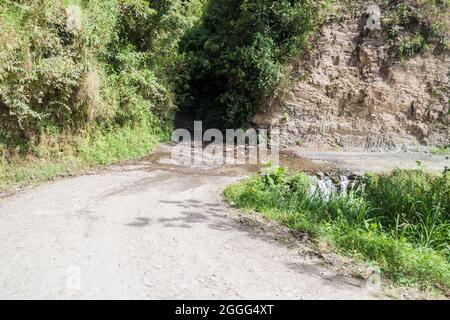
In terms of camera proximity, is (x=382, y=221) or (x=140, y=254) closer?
(x=140, y=254)

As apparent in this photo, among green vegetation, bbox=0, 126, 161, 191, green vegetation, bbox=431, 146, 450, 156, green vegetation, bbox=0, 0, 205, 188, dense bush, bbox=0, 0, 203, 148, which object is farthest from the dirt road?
green vegetation, bbox=431, 146, 450, 156

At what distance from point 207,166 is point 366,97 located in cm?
806

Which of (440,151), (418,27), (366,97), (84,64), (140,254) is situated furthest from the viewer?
(418,27)

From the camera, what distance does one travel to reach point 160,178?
9695 millimetres

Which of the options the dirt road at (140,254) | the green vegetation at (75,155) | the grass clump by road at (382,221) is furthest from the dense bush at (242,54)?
the dirt road at (140,254)

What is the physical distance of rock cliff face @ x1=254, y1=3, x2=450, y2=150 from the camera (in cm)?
1580

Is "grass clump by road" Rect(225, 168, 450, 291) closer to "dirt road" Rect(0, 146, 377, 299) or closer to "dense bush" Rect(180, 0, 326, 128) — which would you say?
"dirt road" Rect(0, 146, 377, 299)

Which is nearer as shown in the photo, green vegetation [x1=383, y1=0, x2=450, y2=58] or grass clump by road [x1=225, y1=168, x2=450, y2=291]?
grass clump by road [x1=225, y1=168, x2=450, y2=291]

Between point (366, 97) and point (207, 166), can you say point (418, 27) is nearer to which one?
point (366, 97)

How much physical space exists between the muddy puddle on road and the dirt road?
2.86 metres

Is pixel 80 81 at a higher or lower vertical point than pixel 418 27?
lower

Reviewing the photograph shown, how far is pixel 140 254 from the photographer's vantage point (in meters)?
4.99

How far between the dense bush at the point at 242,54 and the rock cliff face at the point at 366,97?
39.0 inches

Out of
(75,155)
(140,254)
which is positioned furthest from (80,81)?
(140,254)
